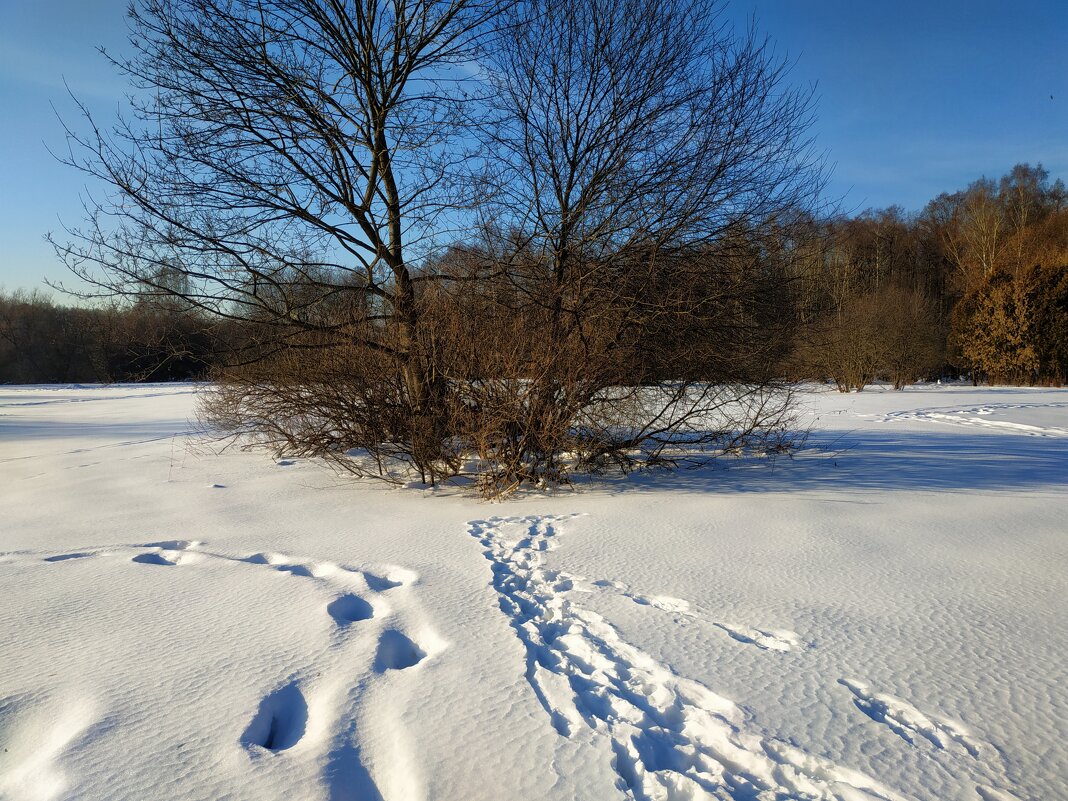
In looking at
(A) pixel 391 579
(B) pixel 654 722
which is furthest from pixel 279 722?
(A) pixel 391 579

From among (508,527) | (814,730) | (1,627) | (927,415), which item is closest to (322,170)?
(508,527)

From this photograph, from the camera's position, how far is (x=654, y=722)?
2.23 metres

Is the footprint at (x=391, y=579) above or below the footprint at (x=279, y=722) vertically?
above

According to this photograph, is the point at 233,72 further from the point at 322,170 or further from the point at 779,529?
the point at 779,529

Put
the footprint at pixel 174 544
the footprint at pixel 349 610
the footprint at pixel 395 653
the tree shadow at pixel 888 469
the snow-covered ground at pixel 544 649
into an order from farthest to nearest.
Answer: the tree shadow at pixel 888 469 < the footprint at pixel 174 544 < the footprint at pixel 349 610 < the footprint at pixel 395 653 < the snow-covered ground at pixel 544 649

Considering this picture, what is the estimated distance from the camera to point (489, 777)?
1.96 meters

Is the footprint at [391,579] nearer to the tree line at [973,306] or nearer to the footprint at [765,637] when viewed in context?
the footprint at [765,637]

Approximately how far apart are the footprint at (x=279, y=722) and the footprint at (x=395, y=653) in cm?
34

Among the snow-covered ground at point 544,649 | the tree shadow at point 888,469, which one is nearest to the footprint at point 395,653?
the snow-covered ground at point 544,649

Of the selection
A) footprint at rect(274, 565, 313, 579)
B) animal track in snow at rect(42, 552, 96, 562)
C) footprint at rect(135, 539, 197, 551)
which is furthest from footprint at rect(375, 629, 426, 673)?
animal track in snow at rect(42, 552, 96, 562)

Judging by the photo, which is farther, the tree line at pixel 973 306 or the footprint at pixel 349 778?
the tree line at pixel 973 306

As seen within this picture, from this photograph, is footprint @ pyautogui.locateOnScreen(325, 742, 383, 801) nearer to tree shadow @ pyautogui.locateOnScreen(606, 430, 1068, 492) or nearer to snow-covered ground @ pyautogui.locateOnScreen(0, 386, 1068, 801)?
snow-covered ground @ pyautogui.locateOnScreen(0, 386, 1068, 801)

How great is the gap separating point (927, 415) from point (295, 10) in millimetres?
13502

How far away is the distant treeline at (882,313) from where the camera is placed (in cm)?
689
